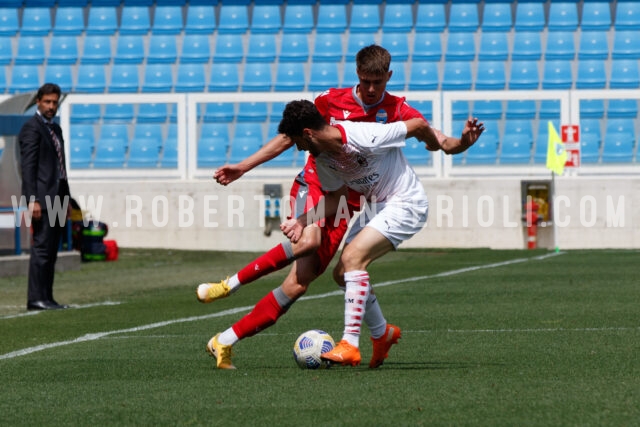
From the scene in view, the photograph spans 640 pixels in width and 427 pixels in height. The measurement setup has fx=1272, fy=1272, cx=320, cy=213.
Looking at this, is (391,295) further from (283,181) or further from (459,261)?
(283,181)

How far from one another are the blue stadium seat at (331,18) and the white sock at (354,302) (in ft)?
87.0

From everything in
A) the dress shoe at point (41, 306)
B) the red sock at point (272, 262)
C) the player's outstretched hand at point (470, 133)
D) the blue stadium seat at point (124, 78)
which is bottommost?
the dress shoe at point (41, 306)

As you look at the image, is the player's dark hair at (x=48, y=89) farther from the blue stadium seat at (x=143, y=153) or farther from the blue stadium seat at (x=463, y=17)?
the blue stadium seat at (x=463, y=17)

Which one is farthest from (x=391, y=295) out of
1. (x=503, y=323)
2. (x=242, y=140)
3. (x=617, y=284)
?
(x=242, y=140)

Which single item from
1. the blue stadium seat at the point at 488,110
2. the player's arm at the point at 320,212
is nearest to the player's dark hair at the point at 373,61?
the player's arm at the point at 320,212

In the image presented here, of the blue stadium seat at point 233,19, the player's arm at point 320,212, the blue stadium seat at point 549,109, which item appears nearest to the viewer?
the player's arm at point 320,212

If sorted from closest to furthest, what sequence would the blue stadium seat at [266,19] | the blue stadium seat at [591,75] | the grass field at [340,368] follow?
the grass field at [340,368] → the blue stadium seat at [591,75] → the blue stadium seat at [266,19]

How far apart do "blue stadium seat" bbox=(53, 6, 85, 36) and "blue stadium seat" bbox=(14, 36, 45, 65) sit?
1.92 feet

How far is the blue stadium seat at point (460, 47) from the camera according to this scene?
3162 centimetres

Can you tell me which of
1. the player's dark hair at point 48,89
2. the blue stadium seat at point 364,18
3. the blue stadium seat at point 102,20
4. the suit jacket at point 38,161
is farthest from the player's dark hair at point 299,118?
the blue stadium seat at point 102,20

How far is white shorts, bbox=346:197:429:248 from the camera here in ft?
21.6

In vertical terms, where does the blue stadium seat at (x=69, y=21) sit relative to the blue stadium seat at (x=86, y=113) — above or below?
above

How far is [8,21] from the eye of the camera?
33.7m

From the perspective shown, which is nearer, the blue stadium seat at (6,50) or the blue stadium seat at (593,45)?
the blue stadium seat at (593,45)
